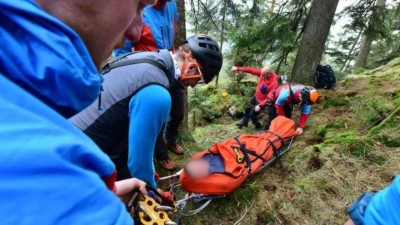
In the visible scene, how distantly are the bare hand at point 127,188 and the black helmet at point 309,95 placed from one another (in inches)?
206

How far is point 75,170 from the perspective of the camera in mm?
492

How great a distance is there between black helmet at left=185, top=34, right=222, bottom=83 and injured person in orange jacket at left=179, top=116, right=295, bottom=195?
129 cm

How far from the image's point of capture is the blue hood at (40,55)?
531 mm

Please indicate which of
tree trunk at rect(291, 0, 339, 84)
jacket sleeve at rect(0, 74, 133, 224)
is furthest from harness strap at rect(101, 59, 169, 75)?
tree trunk at rect(291, 0, 339, 84)

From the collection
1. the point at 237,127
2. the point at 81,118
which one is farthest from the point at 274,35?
the point at 81,118

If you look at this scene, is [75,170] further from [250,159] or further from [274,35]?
[274,35]

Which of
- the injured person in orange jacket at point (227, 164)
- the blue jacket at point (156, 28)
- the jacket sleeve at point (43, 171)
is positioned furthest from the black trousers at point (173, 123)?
the jacket sleeve at point (43, 171)

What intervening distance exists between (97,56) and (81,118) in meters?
1.46

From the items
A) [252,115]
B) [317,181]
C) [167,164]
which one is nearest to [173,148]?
[167,164]

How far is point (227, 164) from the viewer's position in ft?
12.8

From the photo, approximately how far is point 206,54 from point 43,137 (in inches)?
100

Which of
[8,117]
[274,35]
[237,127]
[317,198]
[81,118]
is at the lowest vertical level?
[237,127]

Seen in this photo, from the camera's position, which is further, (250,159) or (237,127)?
(237,127)

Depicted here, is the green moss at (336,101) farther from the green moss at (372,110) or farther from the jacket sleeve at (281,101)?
the jacket sleeve at (281,101)
